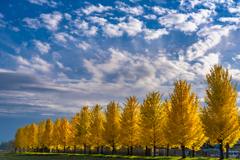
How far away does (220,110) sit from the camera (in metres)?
27.2

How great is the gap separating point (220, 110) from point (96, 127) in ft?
98.4

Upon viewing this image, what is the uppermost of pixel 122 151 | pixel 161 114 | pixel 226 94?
pixel 226 94

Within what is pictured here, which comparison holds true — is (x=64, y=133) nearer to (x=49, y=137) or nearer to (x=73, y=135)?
(x=73, y=135)

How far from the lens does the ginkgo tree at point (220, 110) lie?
26812mm

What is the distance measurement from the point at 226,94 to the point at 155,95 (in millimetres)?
12653

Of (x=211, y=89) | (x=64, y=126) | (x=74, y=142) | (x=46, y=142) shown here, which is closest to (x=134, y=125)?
(x=211, y=89)

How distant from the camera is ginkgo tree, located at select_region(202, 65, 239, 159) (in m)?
26.8

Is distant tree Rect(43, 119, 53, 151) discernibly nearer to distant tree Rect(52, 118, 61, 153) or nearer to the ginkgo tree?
distant tree Rect(52, 118, 61, 153)

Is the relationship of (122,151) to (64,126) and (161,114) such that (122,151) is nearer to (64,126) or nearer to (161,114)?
(64,126)

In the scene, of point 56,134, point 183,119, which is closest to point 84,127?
point 56,134

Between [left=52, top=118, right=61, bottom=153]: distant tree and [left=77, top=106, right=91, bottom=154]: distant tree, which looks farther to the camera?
[left=52, top=118, right=61, bottom=153]: distant tree

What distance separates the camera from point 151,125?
35562 mm

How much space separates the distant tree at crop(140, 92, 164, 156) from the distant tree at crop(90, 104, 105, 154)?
13.5 meters

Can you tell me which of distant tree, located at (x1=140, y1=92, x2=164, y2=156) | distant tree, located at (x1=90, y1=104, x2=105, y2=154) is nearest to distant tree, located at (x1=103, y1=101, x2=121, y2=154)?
distant tree, located at (x1=90, y1=104, x2=105, y2=154)
